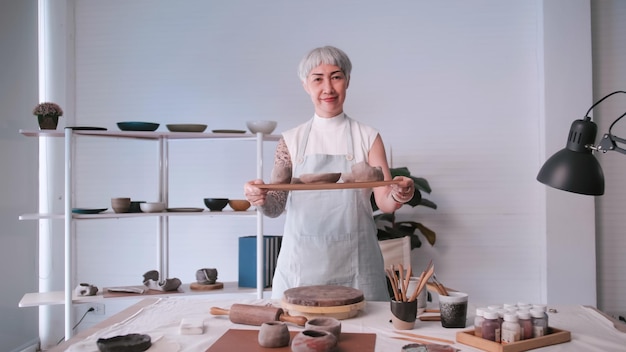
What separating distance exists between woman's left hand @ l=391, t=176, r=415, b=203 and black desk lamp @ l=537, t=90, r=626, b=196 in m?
0.55

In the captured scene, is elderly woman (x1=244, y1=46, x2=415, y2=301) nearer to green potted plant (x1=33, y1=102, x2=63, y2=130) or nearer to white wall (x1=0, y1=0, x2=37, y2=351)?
green potted plant (x1=33, y1=102, x2=63, y2=130)

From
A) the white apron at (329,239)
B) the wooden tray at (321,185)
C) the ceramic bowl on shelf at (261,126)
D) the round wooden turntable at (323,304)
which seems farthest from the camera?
the ceramic bowl on shelf at (261,126)

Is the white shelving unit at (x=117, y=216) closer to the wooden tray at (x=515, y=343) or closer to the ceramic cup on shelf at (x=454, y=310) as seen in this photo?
the ceramic cup on shelf at (x=454, y=310)

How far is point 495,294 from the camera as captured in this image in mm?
4449

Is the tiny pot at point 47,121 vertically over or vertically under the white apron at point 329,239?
over

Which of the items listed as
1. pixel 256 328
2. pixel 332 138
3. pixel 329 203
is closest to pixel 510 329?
pixel 256 328

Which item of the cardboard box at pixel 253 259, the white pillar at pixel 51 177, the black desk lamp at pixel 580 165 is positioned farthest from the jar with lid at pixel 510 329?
the white pillar at pixel 51 177

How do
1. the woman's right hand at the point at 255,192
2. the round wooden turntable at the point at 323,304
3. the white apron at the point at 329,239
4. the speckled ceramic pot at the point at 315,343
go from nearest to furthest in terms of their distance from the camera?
the speckled ceramic pot at the point at 315,343 < the round wooden turntable at the point at 323,304 < the woman's right hand at the point at 255,192 < the white apron at the point at 329,239

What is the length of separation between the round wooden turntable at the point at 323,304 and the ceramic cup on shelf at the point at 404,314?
183 millimetres

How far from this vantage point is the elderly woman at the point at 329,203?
255 centimetres

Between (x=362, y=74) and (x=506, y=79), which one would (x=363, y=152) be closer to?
(x=362, y=74)

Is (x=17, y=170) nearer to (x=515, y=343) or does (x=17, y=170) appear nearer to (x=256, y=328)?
(x=256, y=328)

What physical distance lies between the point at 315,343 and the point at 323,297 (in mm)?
437

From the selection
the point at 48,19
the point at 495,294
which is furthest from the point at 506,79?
the point at 48,19
